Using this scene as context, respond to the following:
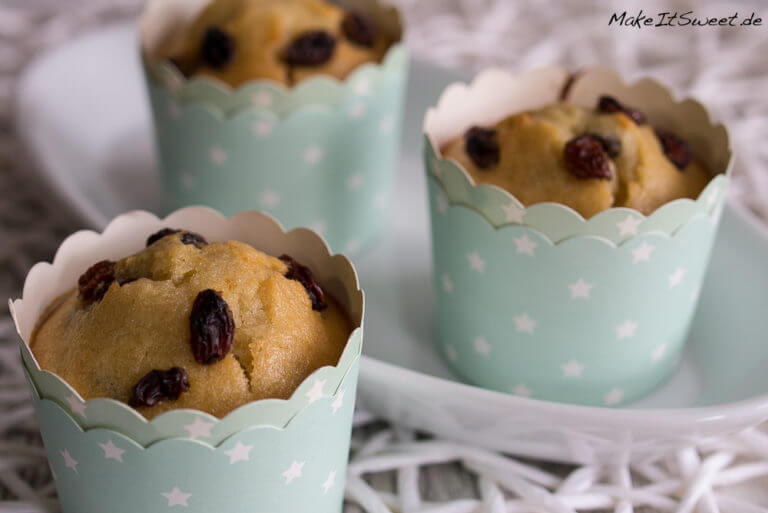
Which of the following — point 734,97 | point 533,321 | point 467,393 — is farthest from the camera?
point 734,97

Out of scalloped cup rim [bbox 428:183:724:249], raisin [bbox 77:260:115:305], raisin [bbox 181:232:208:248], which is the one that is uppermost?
raisin [bbox 181:232:208:248]

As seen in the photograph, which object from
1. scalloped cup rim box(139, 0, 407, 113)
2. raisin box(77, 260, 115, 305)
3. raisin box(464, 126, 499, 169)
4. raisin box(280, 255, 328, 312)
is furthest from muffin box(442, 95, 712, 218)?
raisin box(77, 260, 115, 305)

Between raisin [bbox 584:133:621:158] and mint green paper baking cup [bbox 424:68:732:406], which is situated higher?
raisin [bbox 584:133:621:158]

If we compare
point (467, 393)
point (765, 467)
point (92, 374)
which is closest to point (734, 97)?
point (765, 467)

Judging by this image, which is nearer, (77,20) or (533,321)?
(533,321)

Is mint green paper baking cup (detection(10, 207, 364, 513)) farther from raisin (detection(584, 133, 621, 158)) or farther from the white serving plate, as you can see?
raisin (detection(584, 133, 621, 158))

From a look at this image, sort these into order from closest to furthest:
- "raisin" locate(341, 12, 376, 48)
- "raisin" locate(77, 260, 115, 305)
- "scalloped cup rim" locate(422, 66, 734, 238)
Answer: "raisin" locate(77, 260, 115, 305)
"scalloped cup rim" locate(422, 66, 734, 238)
"raisin" locate(341, 12, 376, 48)

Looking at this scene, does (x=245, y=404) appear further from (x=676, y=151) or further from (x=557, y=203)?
(x=676, y=151)

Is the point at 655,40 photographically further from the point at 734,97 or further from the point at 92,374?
the point at 92,374
